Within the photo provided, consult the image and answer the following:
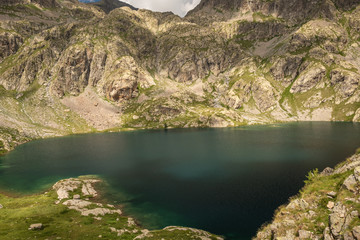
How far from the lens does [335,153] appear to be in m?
93.7

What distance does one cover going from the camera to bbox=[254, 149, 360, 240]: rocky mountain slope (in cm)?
2141

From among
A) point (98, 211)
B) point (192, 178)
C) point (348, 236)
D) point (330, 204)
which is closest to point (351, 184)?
point (330, 204)

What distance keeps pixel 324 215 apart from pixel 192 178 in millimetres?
51457

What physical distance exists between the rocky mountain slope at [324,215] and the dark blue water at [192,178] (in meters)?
15.6

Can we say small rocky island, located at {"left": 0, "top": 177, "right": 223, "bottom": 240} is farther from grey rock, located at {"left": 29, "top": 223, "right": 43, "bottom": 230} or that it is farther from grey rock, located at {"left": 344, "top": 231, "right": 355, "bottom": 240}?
grey rock, located at {"left": 344, "top": 231, "right": 355, "bottom": 240}

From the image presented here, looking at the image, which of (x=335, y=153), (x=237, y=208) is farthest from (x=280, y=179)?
(x=335, y=153)

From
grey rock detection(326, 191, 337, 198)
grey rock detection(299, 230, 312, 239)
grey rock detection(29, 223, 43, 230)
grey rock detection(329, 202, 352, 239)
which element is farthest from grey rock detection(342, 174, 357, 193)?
grey rock detection(29, 223, 43, 230)

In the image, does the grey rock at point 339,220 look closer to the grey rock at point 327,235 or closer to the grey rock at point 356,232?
the grey rock at point 327,235

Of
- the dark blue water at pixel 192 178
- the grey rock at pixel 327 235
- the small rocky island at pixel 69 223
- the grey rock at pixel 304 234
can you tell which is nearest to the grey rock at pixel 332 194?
the grey rock at pixel 327 235

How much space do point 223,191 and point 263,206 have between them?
41.5 feet

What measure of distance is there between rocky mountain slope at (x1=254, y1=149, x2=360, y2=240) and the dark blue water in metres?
15.6

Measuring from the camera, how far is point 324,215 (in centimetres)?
2541

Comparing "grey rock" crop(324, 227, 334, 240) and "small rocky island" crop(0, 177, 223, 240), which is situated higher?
"grey rock" crop(324, 227, 334, 240)

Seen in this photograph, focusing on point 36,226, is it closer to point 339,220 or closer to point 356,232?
point 339,220
